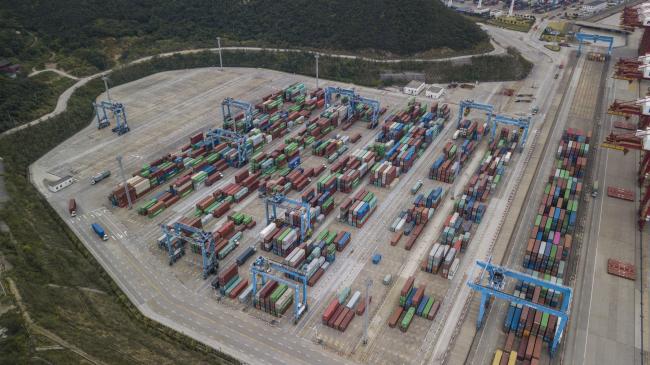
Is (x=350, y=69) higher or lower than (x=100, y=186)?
higher

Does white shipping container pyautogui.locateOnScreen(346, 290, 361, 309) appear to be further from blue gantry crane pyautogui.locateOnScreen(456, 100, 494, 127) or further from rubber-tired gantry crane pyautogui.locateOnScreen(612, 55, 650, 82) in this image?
rubber-tired gantry crane pyautogui.locateOnScreen(612, 55, 650, 82)

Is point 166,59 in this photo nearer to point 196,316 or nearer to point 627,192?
point 196,316

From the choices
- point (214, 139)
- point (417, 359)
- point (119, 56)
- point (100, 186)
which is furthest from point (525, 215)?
point (119, 56)

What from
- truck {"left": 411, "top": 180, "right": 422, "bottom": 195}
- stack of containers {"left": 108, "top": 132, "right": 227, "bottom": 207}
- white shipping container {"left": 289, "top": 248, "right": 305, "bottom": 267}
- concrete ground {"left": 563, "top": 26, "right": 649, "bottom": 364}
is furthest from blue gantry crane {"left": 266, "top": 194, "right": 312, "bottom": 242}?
concrete ground {"left": 563, "top": 26, "right": 649, "bottom": 364}

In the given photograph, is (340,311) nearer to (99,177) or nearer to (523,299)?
(523,299)

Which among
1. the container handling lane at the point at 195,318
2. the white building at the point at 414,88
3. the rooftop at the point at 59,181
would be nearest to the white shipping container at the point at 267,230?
the container handling lane at the point at 195,318

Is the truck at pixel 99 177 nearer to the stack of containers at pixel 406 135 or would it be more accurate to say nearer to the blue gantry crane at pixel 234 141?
the blue gantry crane at pixel 234 141
